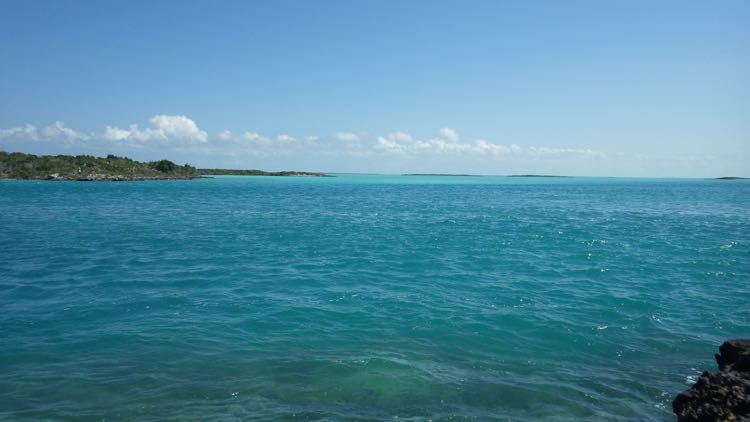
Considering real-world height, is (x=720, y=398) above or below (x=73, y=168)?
below

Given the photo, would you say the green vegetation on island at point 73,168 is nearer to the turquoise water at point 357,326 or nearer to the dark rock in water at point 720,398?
the turquoise water at point 357,326

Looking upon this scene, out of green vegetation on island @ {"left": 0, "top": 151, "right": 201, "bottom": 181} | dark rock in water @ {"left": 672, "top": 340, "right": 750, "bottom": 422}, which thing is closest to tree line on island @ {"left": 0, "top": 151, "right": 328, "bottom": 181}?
green vegetation on island @ {"left": 0, "top": 151, "right": 201, "bottom": 181}

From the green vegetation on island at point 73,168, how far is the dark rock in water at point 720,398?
133995 mm

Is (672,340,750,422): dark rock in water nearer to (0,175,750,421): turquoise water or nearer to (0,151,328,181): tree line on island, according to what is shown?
(0,175,750,421): turquoise water

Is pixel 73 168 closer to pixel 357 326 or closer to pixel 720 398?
pixel 357 326

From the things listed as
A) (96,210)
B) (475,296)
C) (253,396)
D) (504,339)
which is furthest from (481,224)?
(96,210)

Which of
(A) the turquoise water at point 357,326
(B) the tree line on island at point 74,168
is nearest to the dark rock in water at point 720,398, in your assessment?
(A) the turquoise water at point 357,326

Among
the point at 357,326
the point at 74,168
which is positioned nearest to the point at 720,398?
the point at 357,326

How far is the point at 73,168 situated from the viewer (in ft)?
394

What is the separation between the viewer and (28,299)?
17.3m

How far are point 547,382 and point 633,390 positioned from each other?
1.93 meters

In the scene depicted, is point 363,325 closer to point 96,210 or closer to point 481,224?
point 481,224

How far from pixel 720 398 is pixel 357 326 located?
9.77m

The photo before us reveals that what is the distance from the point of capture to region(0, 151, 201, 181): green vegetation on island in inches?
4412
